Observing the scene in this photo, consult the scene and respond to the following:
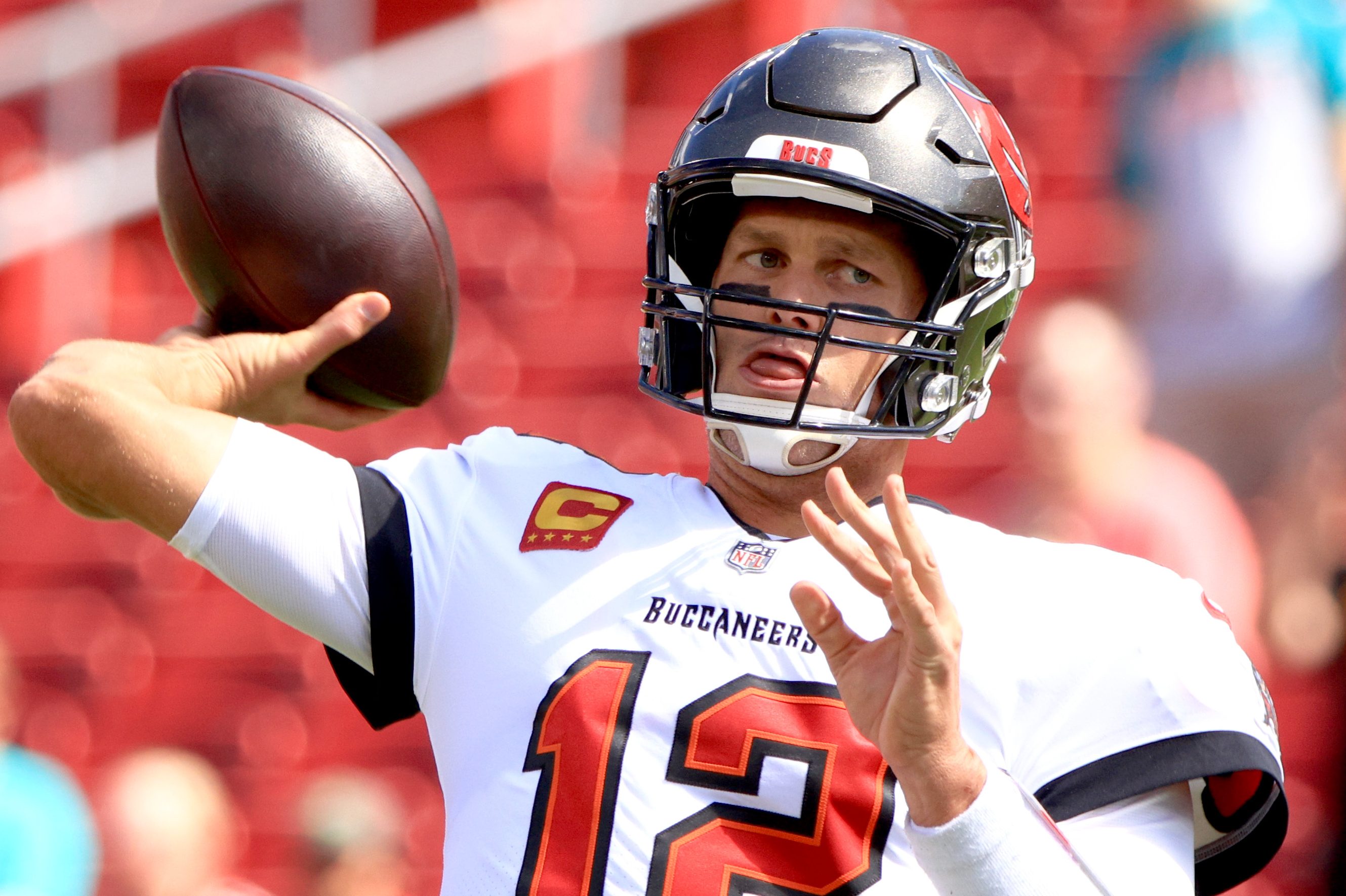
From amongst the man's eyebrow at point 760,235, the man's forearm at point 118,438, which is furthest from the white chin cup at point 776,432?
the man's forearm at point 118,438

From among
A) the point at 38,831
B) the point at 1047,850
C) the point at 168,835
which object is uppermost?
the point at 1047,850

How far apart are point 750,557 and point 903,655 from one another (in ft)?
1.21

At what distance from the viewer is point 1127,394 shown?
3670 mm

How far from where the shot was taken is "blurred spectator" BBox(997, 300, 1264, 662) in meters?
3.48

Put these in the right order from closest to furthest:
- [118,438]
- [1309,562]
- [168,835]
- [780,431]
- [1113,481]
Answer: [118,438], [780,431], [1113,481], [168,835], [1309,562]

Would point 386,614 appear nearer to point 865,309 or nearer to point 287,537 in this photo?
point 287,537

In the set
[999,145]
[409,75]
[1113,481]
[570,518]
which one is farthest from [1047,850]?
[409,75]

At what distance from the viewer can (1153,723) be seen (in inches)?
58.1

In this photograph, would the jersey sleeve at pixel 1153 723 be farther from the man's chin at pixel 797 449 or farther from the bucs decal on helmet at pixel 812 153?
the bucs decal on helmet at pixel 812 153

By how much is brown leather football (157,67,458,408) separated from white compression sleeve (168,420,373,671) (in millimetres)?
188

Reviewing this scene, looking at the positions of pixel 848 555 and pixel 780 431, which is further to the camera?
pixel 780 431

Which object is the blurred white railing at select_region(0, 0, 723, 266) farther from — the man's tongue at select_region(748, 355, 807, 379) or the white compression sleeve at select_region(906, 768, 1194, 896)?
the white compression sleeve at select_region(906, 768, 1194, 896)

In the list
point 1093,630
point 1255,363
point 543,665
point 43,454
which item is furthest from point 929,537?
point 1255,363

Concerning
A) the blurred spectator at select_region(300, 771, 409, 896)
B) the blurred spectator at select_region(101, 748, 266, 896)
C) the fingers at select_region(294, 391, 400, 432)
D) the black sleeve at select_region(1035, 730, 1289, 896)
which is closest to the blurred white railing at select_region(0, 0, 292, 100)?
the blurred spectator at select_region(101, 748, 266, 896)
